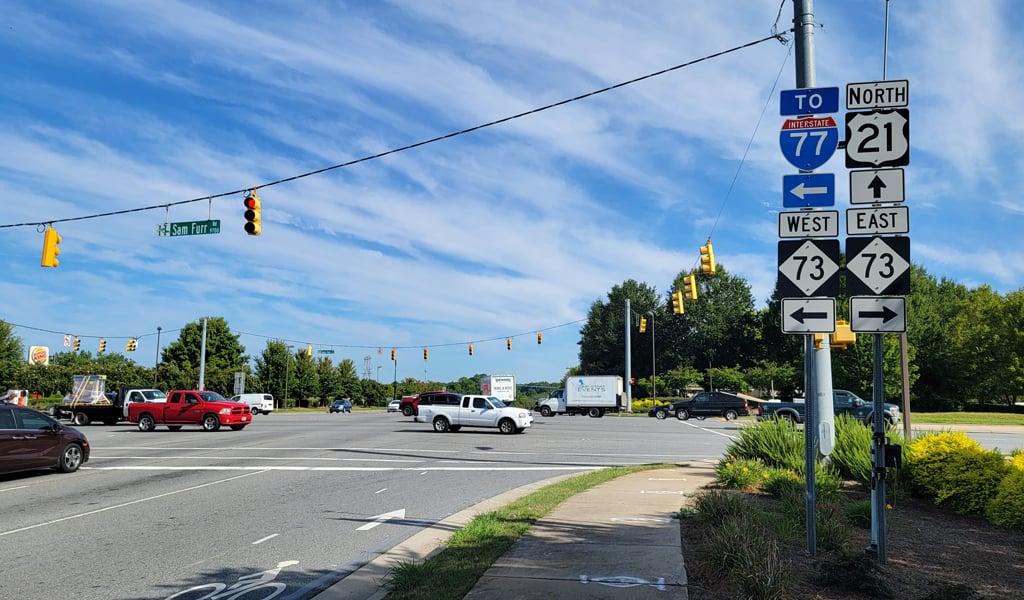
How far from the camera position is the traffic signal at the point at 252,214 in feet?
59.1

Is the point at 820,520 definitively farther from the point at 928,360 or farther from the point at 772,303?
the point at 772,303

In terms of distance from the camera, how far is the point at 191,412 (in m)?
29.4

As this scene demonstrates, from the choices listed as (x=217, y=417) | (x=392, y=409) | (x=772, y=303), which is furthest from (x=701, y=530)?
(x=772, y=303)

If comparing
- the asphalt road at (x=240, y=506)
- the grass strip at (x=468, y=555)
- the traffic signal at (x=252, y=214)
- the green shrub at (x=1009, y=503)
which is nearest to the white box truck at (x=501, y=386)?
the asphalt road at (x=240, y=506)

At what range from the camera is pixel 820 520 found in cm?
704

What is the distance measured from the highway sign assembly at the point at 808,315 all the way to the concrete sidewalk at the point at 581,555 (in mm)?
2457

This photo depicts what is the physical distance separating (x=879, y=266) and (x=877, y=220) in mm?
445

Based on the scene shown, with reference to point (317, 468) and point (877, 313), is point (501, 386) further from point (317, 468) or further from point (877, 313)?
point (877, 313)

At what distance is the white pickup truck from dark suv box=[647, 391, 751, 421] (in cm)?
1860

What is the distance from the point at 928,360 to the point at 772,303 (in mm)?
21783

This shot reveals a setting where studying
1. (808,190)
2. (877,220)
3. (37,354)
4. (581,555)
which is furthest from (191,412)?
(37,354)

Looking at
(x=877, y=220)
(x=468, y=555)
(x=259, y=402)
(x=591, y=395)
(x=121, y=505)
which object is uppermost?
(x=877, y=220)

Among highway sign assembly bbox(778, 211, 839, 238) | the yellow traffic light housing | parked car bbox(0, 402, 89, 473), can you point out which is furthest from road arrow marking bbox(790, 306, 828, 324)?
parked car bbox(0, 402, 89, 473)

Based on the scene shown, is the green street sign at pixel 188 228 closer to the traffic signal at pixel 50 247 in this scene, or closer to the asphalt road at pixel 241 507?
the traffic signal at pixel 50 247
